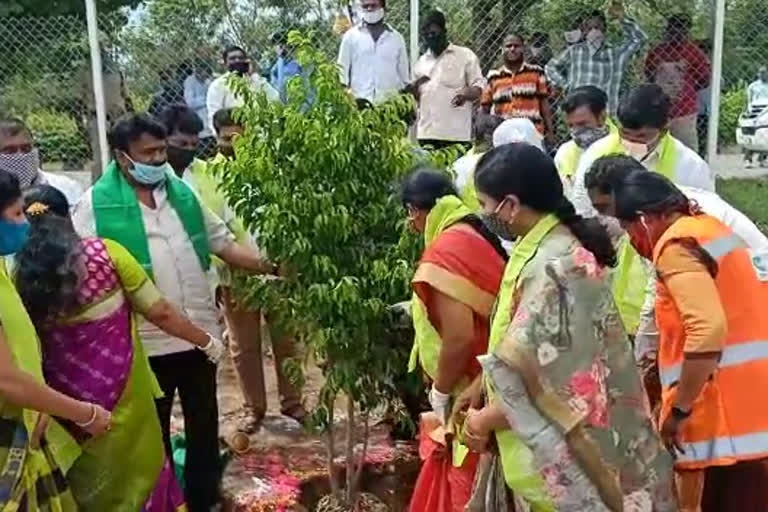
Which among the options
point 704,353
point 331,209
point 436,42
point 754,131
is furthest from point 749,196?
point 704,353

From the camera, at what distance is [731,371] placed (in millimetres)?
3439

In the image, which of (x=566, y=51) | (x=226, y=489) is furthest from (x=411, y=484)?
(x=566, y=51)

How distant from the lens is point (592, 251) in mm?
2912

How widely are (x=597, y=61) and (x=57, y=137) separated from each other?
4431mm

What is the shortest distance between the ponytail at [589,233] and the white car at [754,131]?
24.9ft

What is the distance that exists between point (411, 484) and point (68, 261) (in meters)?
2.45

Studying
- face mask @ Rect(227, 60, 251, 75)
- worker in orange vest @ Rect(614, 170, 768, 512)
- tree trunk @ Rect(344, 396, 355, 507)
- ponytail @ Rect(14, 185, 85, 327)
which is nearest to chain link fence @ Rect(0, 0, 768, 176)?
face mask @ Rect(227, 60, 251, 75)

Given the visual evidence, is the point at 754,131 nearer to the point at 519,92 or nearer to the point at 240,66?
the point at 519,92

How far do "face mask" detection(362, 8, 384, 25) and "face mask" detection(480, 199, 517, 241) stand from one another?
4.96 metres

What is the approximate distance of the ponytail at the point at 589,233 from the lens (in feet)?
9.59

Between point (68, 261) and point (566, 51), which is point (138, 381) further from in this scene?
point (566, 51)

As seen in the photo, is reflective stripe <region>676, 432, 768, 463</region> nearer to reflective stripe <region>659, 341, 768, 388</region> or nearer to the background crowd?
the background crowd

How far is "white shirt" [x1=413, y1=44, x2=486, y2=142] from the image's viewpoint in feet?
27.2

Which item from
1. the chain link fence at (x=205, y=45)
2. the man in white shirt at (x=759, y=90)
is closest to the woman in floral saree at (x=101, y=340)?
Result: the chain link fence at (x=205, y=45)
